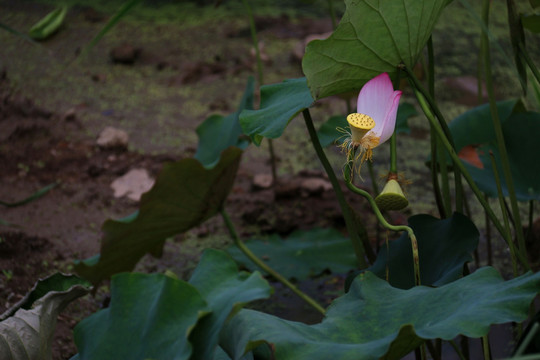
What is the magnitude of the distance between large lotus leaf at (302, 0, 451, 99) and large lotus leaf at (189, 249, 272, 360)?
28 cm

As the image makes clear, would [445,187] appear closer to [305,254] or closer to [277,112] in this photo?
[277,112]

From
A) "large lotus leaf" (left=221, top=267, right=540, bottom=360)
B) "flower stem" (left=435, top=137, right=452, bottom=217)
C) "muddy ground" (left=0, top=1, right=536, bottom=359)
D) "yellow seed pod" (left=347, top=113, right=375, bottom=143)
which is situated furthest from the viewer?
"muddy ground" (left=0, top=1, right=536, bottom=359)

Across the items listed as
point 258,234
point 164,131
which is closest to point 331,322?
point 258,234

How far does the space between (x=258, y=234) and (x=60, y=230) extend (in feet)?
1.80

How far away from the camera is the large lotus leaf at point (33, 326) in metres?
0.86

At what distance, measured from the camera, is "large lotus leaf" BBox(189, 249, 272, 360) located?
0.67 metres

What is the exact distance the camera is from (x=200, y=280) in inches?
31.0

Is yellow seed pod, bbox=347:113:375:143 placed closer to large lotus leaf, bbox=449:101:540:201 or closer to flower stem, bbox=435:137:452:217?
flower stem, bbox=435:137:452:217

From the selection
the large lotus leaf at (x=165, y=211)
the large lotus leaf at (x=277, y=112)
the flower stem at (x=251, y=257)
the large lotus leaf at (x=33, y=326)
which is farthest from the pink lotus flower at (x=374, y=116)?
the large lotus leaf at (x=33, y=326)

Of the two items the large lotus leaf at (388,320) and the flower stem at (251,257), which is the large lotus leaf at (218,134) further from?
the large lotus leaf at (388,320)

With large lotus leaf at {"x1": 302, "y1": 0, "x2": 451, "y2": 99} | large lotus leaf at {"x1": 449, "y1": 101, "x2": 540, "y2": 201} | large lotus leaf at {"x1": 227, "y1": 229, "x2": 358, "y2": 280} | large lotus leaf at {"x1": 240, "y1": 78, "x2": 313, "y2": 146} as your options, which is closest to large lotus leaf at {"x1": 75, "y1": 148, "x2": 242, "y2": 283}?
large lotus leaf at {"x1": 240, "y1": 78, "x2": 313, "y2": 146}

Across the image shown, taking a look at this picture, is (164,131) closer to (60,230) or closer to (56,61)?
(60,230)

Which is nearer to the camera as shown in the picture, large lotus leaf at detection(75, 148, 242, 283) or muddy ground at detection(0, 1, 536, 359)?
large lotus leaf at detection(75, 148, 242, 283)

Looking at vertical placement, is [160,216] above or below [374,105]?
below
